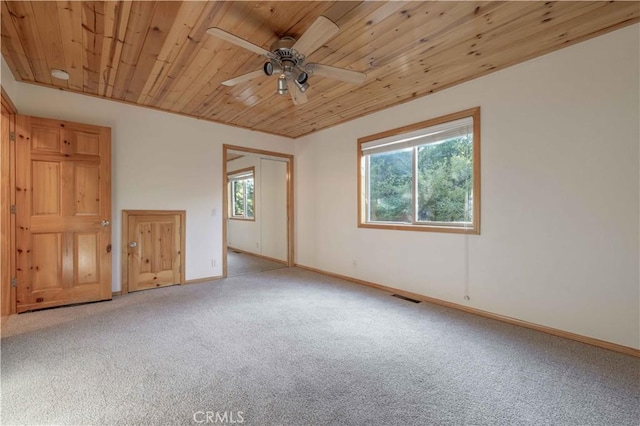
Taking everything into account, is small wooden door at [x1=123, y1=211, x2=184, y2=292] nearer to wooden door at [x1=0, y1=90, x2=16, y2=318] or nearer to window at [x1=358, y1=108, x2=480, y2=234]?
wooden door at [x1=0, y1=90, x2=16, y2=318]

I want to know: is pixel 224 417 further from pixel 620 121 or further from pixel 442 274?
pixel 620 121

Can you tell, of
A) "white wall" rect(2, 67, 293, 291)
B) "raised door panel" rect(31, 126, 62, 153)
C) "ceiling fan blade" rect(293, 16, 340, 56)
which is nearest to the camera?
"ceiling fan blade" rect(293, 16, 340, 56)

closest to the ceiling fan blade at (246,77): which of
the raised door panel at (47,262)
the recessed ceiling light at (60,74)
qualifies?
the recessed ceiling light at (60,74)

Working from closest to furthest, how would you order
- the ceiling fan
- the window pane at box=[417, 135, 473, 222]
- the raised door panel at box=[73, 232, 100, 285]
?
the ceiling fan → the window pane at box=[417, 135, 473, 222] → the raised door panel at box=[73, 232, 100, 285]

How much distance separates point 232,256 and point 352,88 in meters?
5.03

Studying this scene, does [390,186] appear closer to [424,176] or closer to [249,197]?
[424,176]

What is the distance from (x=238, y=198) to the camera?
8273 mm

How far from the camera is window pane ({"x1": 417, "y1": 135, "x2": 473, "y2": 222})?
329 cm

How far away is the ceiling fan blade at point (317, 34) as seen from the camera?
1.81m

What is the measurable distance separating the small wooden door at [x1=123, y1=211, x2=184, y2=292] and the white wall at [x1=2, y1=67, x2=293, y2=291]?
12 cm

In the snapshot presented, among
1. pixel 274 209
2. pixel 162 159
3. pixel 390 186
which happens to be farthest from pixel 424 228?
pixel 162 159

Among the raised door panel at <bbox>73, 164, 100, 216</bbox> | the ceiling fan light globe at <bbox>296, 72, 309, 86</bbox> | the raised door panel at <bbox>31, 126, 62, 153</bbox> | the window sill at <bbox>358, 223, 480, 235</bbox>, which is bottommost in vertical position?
the window sill at <bbox>358, 223, 480, 235</bbox>

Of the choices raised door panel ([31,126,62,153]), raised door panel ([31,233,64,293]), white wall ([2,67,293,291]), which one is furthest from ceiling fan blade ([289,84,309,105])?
raised door panel ([31,233,64,293])

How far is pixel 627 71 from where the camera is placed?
2.28 meters
